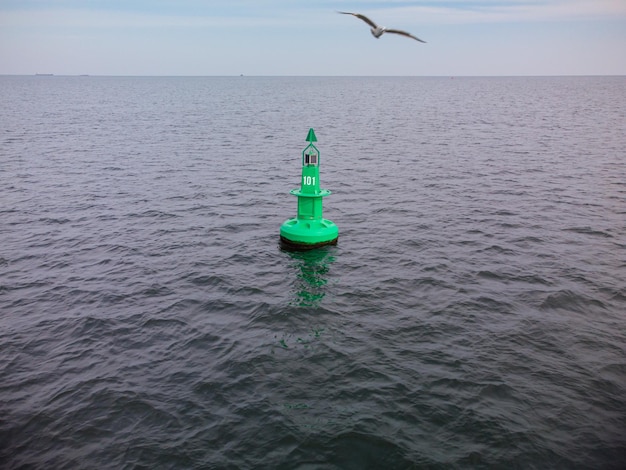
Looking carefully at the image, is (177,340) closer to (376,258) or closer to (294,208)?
(376,258)

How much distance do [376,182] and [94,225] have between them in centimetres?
2029

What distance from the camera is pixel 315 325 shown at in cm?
1648

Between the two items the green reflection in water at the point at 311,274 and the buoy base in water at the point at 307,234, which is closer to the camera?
the green reflection in water at the point at 311,274

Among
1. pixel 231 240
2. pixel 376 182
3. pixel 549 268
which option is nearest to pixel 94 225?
pixel 231 240

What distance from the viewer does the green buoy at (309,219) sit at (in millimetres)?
22609

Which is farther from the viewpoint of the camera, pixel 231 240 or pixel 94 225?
pixel 94 225

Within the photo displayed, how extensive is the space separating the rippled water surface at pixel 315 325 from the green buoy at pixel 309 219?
34.0 inches

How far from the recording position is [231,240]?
975 inches

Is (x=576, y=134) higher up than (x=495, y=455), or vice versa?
(x=576, y=134)

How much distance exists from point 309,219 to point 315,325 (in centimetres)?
788
